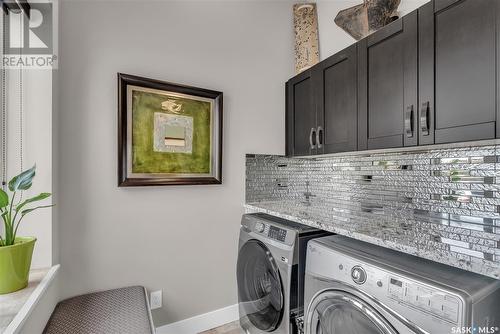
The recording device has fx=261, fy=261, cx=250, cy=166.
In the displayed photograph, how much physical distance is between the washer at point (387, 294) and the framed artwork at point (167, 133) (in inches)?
41.6

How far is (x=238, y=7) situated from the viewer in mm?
2166

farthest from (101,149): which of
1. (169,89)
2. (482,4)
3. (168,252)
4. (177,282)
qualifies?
(482,4)

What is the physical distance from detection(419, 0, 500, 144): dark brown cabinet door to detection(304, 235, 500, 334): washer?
643mm

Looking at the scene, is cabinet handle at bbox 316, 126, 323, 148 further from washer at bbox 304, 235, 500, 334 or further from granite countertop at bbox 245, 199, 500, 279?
washer at bbox 304, 235, 500, 334

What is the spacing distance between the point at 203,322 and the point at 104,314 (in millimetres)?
855

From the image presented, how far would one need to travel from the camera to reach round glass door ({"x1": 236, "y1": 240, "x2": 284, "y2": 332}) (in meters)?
1.59

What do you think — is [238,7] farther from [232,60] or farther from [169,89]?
[169,89]

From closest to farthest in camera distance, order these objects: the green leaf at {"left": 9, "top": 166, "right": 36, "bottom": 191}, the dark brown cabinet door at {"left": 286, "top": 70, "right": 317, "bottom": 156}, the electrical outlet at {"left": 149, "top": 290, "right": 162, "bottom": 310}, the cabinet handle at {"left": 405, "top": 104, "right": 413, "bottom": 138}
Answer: the green leaf at {"left": 9, "top": 166, "right": 36, "bottom": 191}
the cabinet handle at {"left": 405, "top": 104, "right": 413, "bottom": 138}
the electrical outlet at {"left": 149, "top": 290, "right": 162, "bottom": 310}
the dark brown cabinet door at {"left": 286, "top": 70, "right": 317, "bottom": 156}

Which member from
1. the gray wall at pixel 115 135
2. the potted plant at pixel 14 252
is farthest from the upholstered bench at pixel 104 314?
the potted plant at pixel 14 252

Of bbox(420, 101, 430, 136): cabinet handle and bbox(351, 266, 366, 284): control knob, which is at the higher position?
bbox(420, 101, 430, 136): cabinet handle

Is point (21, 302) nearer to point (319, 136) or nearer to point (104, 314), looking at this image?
point (104, 314)

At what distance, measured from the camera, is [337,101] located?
1.85 meters

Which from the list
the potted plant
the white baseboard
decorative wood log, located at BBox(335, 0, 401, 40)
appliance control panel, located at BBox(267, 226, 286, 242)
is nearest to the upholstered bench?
the potted plant
